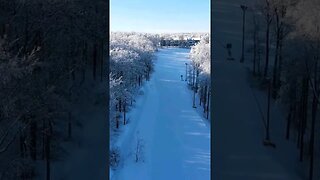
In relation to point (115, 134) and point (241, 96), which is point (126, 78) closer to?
point (115, 134)

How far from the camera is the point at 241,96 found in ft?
15.6

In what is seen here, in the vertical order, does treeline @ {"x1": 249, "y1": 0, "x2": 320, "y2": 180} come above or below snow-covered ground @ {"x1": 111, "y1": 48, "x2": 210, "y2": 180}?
above

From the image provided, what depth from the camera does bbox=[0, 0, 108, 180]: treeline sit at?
405 cm

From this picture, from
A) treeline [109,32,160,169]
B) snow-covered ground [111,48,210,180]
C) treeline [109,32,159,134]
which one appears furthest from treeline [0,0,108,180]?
snow-covered ground [111,48,210,180]

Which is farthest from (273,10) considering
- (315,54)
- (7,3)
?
(7,3)

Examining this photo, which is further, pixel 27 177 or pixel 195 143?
pixel 195 143

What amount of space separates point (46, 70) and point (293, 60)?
98.0 inches

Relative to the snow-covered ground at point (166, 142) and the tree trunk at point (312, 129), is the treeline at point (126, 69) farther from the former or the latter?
the tree trunk at point (312, 129)

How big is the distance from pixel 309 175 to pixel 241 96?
1.05 m

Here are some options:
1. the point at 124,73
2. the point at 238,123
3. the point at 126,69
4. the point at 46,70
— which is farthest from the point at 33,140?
the point at 126,69

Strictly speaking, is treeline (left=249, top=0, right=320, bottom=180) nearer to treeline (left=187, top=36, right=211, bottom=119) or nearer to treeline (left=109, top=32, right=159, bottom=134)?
treeline (left=187, top=36, right=211, bottom=119)

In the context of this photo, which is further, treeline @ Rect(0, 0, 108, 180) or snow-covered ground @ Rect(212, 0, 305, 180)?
snow-covered ground @ Rect(212, 0, 305, 180)

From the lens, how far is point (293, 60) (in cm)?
461

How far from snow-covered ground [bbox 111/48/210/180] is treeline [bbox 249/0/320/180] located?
1210mm
